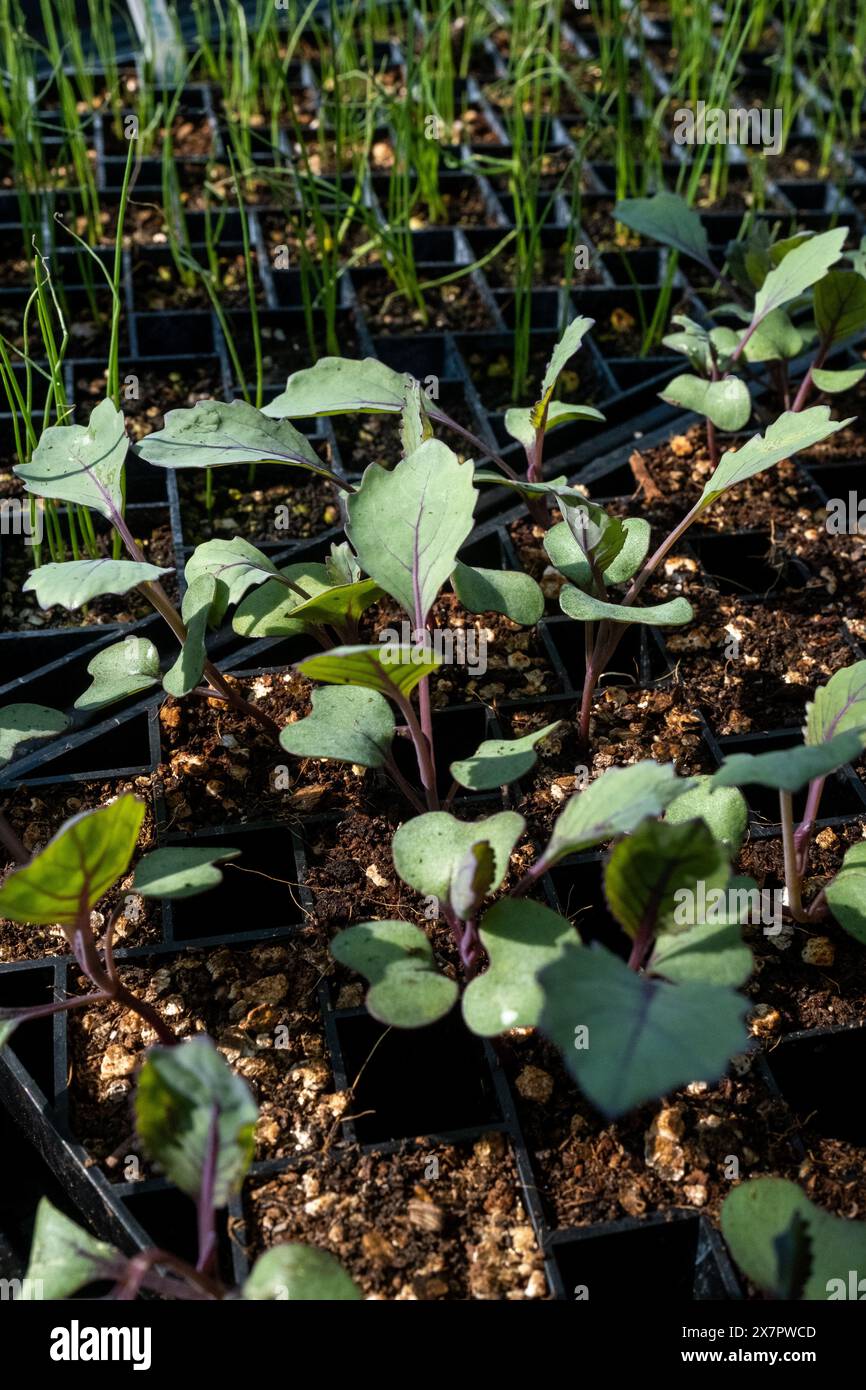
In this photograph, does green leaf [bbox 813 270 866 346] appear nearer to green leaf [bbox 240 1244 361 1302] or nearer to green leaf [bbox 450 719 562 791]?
green leaf [bbox 450 719 562 791]

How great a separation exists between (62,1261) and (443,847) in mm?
391

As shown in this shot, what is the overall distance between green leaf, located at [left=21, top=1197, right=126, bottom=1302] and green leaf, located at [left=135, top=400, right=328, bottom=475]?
2.25 ft

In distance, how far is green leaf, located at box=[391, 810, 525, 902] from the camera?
99 cm

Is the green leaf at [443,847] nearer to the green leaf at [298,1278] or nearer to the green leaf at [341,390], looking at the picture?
the green leaf at [298,1278]

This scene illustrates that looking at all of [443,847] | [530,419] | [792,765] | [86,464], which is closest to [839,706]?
[792,765]

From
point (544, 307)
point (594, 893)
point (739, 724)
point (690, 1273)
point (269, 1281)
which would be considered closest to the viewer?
point (269, 1281)

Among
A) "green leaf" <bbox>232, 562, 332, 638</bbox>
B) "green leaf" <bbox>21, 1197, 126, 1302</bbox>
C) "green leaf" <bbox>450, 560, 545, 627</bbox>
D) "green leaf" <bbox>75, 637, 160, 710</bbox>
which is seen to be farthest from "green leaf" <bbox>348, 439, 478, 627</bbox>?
"green leaf" <bbox>21, 1197, 126, 1302</bbox>

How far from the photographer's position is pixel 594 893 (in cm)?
121

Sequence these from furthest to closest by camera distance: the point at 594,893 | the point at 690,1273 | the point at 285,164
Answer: the point at 285,164
the point at 594,893
the point at 690,1273

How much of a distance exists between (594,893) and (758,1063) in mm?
220

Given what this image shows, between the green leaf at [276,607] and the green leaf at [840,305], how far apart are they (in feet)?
2.30

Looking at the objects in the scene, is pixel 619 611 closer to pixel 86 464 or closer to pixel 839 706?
pixel 839 706

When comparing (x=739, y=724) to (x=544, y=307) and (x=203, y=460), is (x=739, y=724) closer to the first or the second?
(x=203, y=460)
